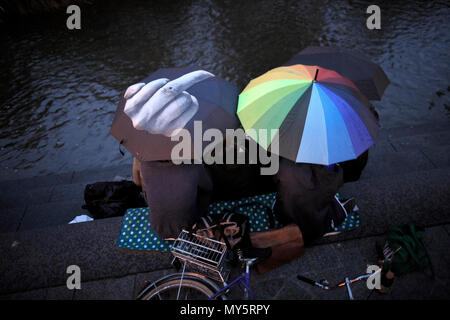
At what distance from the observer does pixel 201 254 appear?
270 cm

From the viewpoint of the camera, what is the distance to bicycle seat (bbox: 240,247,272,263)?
2.68 metres

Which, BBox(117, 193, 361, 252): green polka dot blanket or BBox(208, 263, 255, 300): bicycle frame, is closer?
BBox(208, 263, 255, 300): bicycle frame

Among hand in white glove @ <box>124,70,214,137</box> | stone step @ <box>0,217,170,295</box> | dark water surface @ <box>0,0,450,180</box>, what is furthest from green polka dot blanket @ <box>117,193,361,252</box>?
dark water surface @ <box>0,0,450,180</box>

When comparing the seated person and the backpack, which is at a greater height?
the seated person

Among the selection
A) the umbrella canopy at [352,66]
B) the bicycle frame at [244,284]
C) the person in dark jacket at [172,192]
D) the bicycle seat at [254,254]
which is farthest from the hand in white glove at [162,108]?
the umbrella canopy at [352,66]

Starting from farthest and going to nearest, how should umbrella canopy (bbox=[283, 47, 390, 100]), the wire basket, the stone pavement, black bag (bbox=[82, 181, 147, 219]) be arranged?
umbrella canopy (bbox=[283, 47, 390, 100]) → black bag (bbox=[82, 181, 147, 219]) → the stone pavement → the wire basket

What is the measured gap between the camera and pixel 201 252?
266 cm

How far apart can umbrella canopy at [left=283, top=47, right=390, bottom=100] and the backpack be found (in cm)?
209

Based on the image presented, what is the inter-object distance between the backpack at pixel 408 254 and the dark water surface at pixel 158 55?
4.58 metres

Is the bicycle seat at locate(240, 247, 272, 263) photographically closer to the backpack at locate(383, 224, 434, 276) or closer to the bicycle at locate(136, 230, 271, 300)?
the bicycle at locate(136, 230, 271, 300)

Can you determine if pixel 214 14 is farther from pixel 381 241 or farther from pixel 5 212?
pixel 381 241

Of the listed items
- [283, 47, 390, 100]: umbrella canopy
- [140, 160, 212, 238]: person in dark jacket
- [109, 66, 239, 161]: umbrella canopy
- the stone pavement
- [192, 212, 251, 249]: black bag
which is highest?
[283, 47, 390, 100]: umbrella canopy

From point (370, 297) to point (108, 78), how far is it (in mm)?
9270
